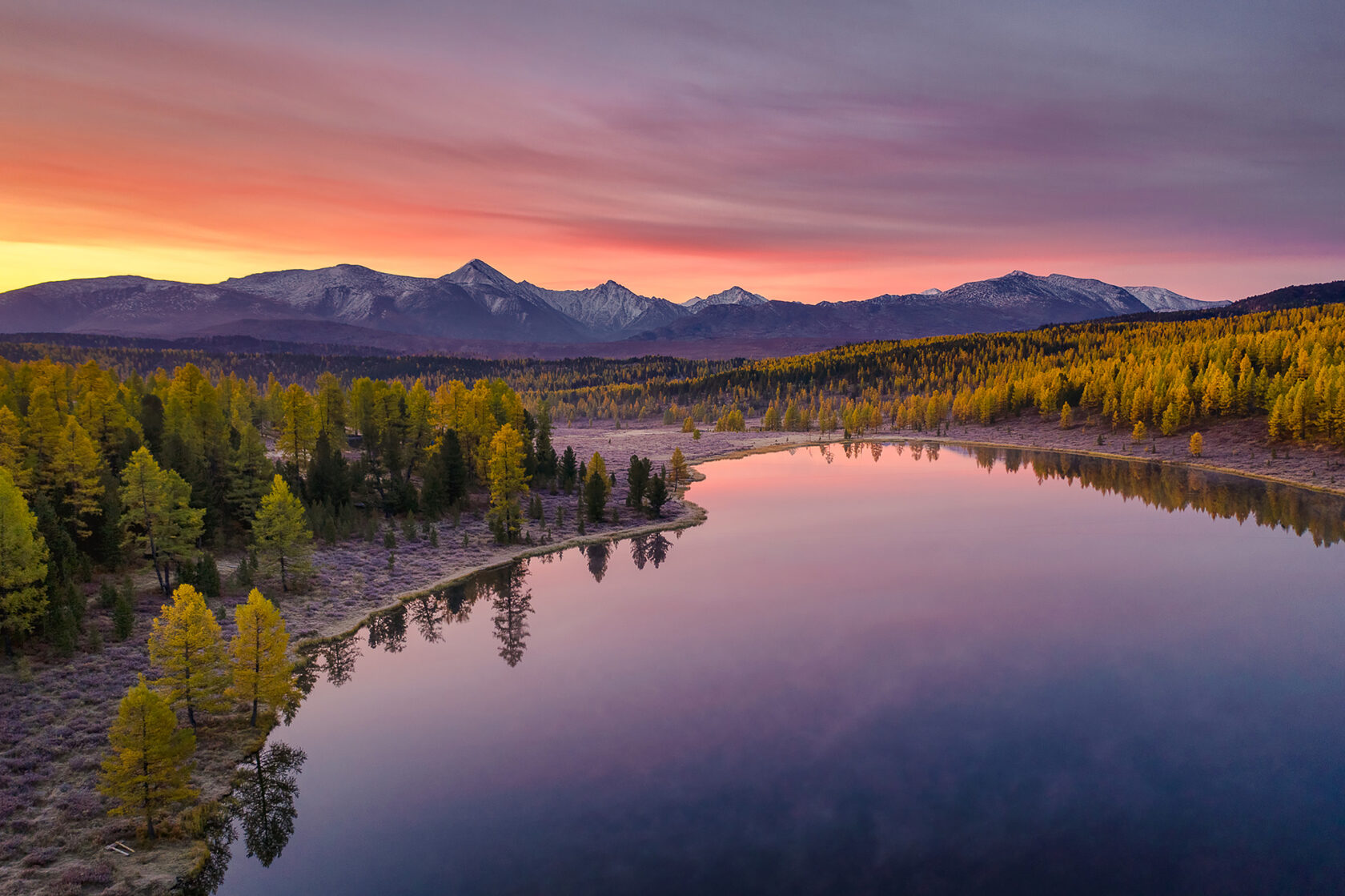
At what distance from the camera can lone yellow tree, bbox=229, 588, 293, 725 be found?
99.9 ft

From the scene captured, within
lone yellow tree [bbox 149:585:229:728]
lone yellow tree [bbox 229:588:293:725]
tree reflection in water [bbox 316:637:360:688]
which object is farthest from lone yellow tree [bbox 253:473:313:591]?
lone yellow tree [bbox 229:588:293:725]

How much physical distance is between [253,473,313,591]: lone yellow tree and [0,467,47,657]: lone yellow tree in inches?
492

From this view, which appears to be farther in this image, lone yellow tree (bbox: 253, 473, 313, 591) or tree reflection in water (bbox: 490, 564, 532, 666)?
lone yellow tree (bbox: 253, 473, 313, 591)

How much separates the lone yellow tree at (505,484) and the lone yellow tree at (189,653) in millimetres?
35062

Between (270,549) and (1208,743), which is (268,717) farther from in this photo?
(1208,743)

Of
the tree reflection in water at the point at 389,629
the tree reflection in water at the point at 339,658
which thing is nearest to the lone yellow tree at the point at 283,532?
the tree reflection in water at the point at 389,629

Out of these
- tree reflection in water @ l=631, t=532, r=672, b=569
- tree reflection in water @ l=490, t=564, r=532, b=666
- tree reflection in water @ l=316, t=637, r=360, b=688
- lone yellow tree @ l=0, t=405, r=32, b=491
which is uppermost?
lone yellow tree @ l=0, t=405, r=32, b=491

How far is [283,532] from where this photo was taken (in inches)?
1871

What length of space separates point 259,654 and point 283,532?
61.7 feet

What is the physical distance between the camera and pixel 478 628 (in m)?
45.2

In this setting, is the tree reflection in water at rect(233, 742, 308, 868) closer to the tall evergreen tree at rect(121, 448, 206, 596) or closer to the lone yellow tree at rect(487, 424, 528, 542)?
the tall evergreen tree at rect(121, 448, 206, 596)

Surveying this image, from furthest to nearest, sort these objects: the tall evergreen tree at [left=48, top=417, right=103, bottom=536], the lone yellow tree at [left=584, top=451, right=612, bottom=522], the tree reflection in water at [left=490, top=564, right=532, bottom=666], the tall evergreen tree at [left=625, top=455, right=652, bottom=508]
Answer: the tall evergreen tree at [left=625, top=455, right=652, bottom=508], the lone yellow tree at [left=584, top=451, right=612, bottom=522], the tall evergreen tree at [left=48, top=417, right=103, bottom=536], the tree reflection in water at [left=490, top=564, right=532, bottom=666]

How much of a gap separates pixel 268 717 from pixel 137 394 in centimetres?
7680

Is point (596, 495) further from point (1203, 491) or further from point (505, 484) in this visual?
point (1203, 491)
